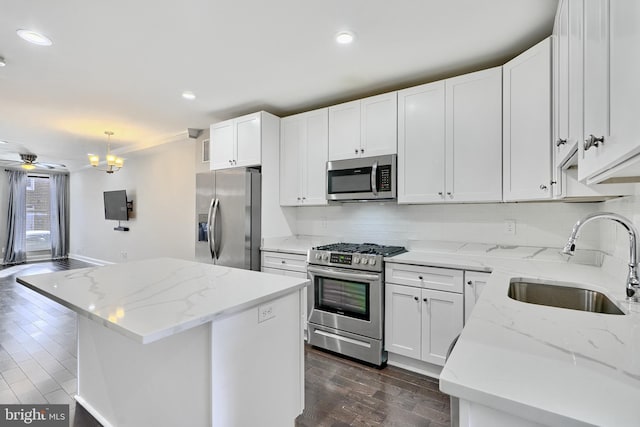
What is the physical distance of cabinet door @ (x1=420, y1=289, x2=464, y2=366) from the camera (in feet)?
7.50

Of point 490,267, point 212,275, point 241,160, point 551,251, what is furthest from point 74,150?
point 551,251

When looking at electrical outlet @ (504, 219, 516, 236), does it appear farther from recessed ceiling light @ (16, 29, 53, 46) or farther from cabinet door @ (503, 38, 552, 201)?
recessed ceiling light @ (16, 29, 53, 46)

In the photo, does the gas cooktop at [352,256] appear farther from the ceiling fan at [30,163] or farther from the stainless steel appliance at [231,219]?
the ceiling fan at [30,163]

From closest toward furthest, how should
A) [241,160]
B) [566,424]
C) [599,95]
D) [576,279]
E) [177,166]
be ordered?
A: [566,424]
[599,95]
[576,279]
[241,160]
[177,166]

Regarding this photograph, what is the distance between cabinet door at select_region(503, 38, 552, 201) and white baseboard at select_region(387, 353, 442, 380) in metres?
1.43

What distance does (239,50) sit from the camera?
236 cm

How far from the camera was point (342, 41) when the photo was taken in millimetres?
2215

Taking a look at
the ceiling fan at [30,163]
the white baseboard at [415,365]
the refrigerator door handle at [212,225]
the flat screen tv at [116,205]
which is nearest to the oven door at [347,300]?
the white baseboard at [415,365]

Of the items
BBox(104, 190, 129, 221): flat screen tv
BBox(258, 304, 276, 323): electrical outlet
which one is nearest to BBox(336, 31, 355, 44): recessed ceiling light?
BBox(258, 304, 276, 323): electrical outlet

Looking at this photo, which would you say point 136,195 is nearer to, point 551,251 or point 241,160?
point 241,160

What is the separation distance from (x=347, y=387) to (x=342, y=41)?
2515mm

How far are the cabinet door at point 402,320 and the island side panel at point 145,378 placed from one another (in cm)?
164

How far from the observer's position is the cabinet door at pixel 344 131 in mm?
3068

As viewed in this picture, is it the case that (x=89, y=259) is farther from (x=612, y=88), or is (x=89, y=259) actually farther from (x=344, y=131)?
(x=612, y=88)
